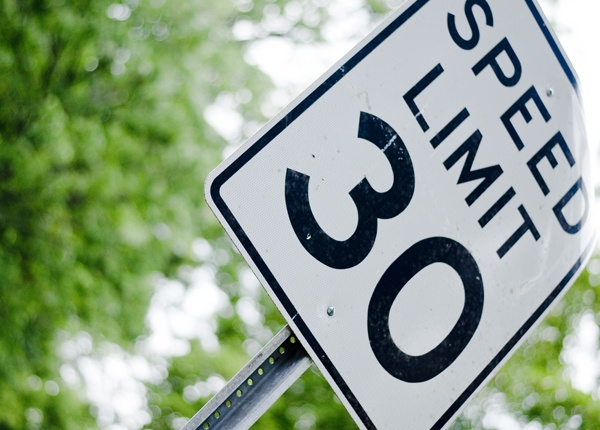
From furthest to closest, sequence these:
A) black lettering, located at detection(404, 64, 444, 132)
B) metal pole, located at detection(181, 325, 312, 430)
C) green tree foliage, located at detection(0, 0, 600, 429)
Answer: green tree foliage, located at detection(0, 0, 600, 429), black lettering, located at detection(404, 64, 444, 132), metal pole, located at detection(181, 325, 312, 430)

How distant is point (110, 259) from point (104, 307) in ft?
1.01

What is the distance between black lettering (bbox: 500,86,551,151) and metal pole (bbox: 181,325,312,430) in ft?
1.86

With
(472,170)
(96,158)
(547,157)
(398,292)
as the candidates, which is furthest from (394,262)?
(96,158)

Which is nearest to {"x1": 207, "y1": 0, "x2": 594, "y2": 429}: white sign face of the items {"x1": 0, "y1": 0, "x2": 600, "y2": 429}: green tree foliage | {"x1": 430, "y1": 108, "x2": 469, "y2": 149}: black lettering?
{"x1": 430, "y1": 108, "x2": 469, "y2": 149}: black lettering

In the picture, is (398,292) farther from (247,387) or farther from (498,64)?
(498,64)

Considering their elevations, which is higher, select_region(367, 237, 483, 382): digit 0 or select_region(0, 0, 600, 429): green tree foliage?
select_region(0, 0, 600, 429): green tree foliage

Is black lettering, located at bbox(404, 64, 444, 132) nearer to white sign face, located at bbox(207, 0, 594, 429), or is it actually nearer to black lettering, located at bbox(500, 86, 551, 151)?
white sign face, located at bbox(207, 0, 594, 429)

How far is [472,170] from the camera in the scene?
122 cm

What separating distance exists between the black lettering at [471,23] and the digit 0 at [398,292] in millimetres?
378

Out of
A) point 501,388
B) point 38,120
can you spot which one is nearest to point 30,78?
point 38,120

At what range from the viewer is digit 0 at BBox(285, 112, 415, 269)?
1.09 m

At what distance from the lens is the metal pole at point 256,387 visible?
1.00 m

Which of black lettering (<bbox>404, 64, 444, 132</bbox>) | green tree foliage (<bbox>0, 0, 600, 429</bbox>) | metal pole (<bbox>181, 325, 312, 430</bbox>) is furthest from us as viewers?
green tree foliage (<bbox>0, 0, 600, 429</bbox>)

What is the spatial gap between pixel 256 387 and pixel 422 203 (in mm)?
418
